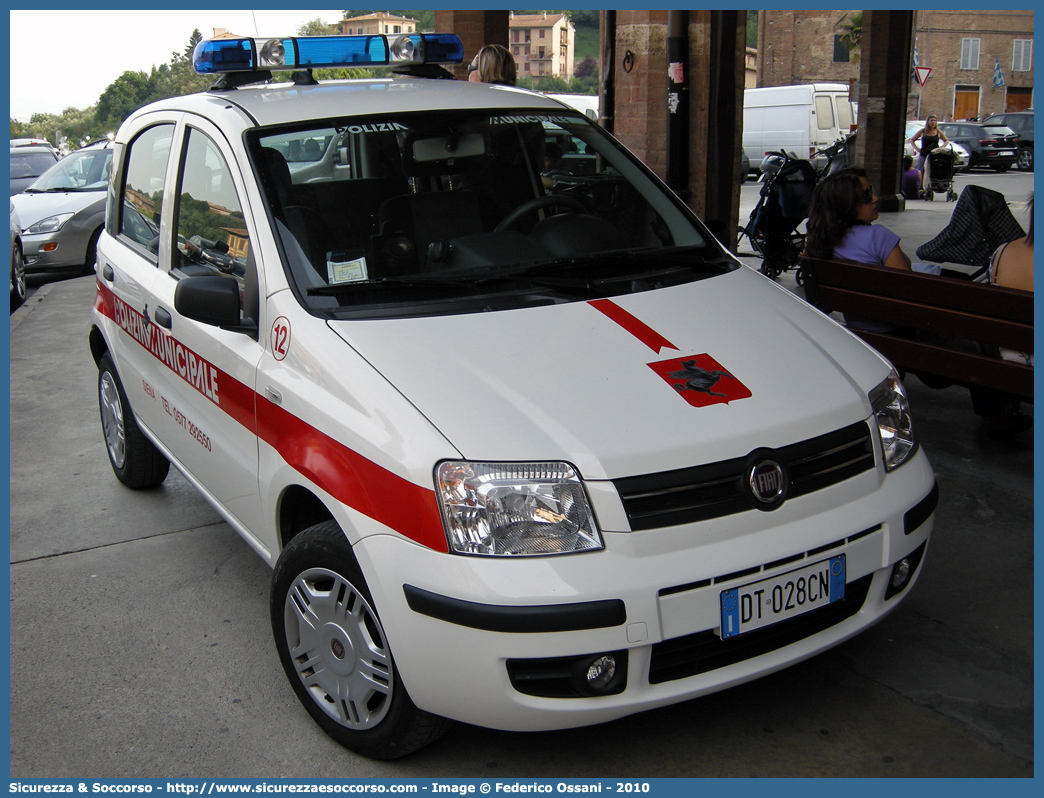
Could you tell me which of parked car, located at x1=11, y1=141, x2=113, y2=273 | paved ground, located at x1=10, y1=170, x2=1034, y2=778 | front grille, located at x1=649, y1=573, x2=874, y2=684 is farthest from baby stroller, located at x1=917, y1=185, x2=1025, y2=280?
parked car, located at x1=11, y1=141, x2=113, y2=273

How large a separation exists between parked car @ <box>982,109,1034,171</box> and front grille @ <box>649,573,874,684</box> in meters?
31.5

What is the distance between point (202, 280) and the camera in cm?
298

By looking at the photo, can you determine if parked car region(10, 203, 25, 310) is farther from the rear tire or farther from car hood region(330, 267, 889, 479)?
the rear tire

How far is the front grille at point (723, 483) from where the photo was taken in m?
2.35

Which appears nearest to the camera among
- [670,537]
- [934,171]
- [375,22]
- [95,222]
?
[670,537]

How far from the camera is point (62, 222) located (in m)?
12.0

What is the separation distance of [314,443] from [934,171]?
62.9 feet

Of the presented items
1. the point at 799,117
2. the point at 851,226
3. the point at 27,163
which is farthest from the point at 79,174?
the point at 799,117

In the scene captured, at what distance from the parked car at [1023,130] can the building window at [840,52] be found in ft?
73.4

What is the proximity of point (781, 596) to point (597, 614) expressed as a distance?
501mm

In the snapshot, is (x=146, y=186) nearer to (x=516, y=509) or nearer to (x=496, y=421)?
(x=496, y=421)

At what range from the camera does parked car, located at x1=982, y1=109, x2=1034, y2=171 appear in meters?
30.1
